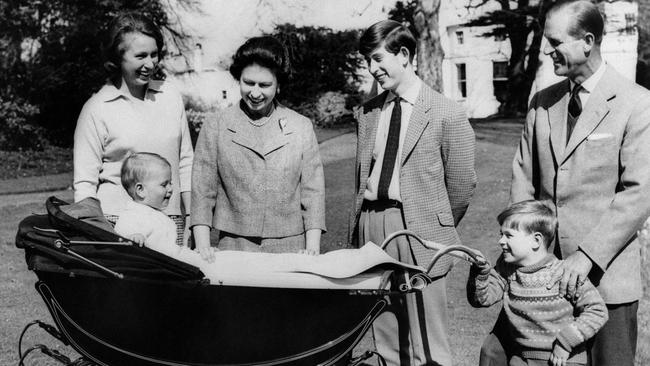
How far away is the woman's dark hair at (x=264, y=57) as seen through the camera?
3594 mm

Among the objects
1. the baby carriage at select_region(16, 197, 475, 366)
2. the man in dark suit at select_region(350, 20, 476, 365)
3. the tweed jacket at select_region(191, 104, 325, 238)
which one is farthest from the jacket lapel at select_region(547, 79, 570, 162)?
the tweed jacket at select_region(191, 104, 325, 238)

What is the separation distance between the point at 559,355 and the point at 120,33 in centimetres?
261

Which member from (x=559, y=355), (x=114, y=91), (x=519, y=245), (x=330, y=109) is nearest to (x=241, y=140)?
(x=114, y=91)

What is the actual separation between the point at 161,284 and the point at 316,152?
1188 millimetres

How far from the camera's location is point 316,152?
380cm

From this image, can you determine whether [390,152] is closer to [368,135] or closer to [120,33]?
[368,135]

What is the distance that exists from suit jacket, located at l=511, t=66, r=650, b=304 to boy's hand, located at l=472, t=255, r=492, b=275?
1.29 feet

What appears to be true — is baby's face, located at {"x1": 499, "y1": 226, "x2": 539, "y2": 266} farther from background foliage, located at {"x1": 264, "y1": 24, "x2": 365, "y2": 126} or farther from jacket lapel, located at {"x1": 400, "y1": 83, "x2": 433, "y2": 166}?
background foliage, located at {"x1": 264, "y1": 24, "x2": 365, "y2": 126}

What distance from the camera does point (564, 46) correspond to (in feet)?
10.5

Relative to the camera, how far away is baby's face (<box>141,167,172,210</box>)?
351cm

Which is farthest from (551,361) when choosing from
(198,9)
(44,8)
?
(44,8)

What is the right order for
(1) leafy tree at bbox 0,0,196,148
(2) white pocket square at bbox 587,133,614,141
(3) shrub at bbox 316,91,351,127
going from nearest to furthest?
(2) white pocket square at bbox 587,133,614,141, (1) leafy tree at bbox 0,0,196,148, (3) shrub at bbox 316,91,351,127

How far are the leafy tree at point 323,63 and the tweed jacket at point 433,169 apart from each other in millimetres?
20194

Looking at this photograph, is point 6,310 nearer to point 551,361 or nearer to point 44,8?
point 551,361
